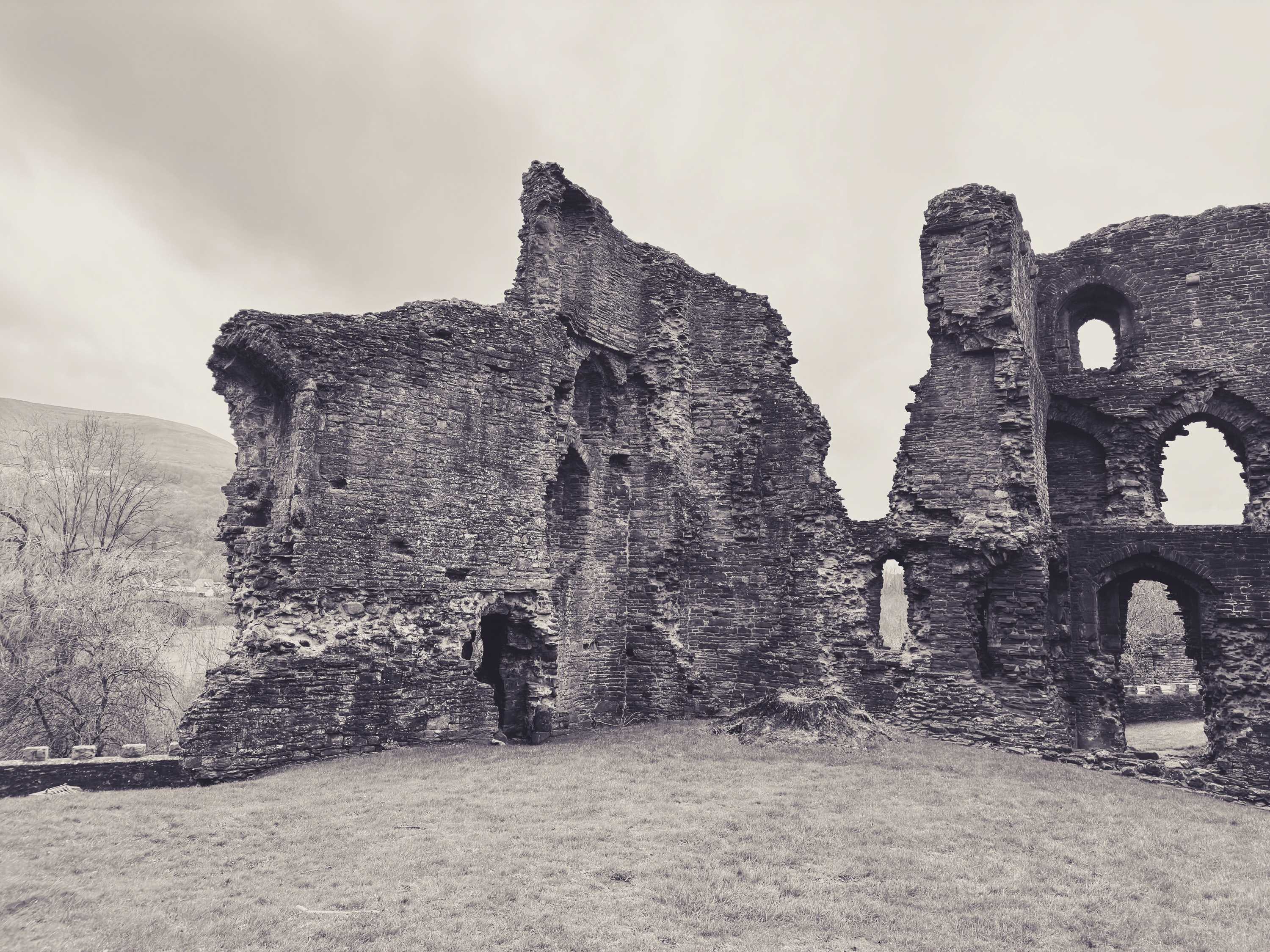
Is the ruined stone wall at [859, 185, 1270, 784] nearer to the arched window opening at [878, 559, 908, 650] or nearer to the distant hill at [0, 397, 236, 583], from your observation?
the distant hill at [0, 397, 236, 583]

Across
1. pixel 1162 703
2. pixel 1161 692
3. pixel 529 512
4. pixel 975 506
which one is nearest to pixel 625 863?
pixel 529 512

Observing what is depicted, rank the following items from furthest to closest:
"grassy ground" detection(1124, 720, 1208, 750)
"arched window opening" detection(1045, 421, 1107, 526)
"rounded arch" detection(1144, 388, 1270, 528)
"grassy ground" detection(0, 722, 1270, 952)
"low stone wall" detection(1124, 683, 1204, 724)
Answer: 1. "low stone wall" detection(1124, 683, 1204, 724)
2. "grassy ground" detection(1124, 720, 1208, 750)
3. "arched window opening" detection(1045, 421, 1107, 526)
4. "rounded arch" detection(1144, 388, 1270, 528)
5. "grassy ground" detection(0, 722, 1270, 952)

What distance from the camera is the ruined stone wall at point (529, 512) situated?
10.1 meters

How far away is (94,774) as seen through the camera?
8578 millimetres

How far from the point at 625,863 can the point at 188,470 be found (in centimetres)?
7242

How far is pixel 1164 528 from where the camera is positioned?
1442 centimetres

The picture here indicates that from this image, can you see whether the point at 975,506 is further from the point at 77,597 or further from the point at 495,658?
the point at 77,597

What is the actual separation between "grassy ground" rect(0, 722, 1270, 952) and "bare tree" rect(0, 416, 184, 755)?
9032 millimetres

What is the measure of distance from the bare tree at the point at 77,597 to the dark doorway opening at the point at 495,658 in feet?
27.9

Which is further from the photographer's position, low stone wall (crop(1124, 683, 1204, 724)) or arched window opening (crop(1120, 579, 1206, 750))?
low stone wall (crop(1124, 683, 1204, 724))

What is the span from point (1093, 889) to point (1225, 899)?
1.09m

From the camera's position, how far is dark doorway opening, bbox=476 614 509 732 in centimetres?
1216

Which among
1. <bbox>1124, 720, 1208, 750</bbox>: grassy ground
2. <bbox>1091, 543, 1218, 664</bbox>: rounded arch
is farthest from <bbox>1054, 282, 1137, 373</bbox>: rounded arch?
<bbox>1124, 720, 1208, 750</bbox>: grassy ground

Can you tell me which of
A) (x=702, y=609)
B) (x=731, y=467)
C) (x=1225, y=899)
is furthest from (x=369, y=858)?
(x=731, y=467)
